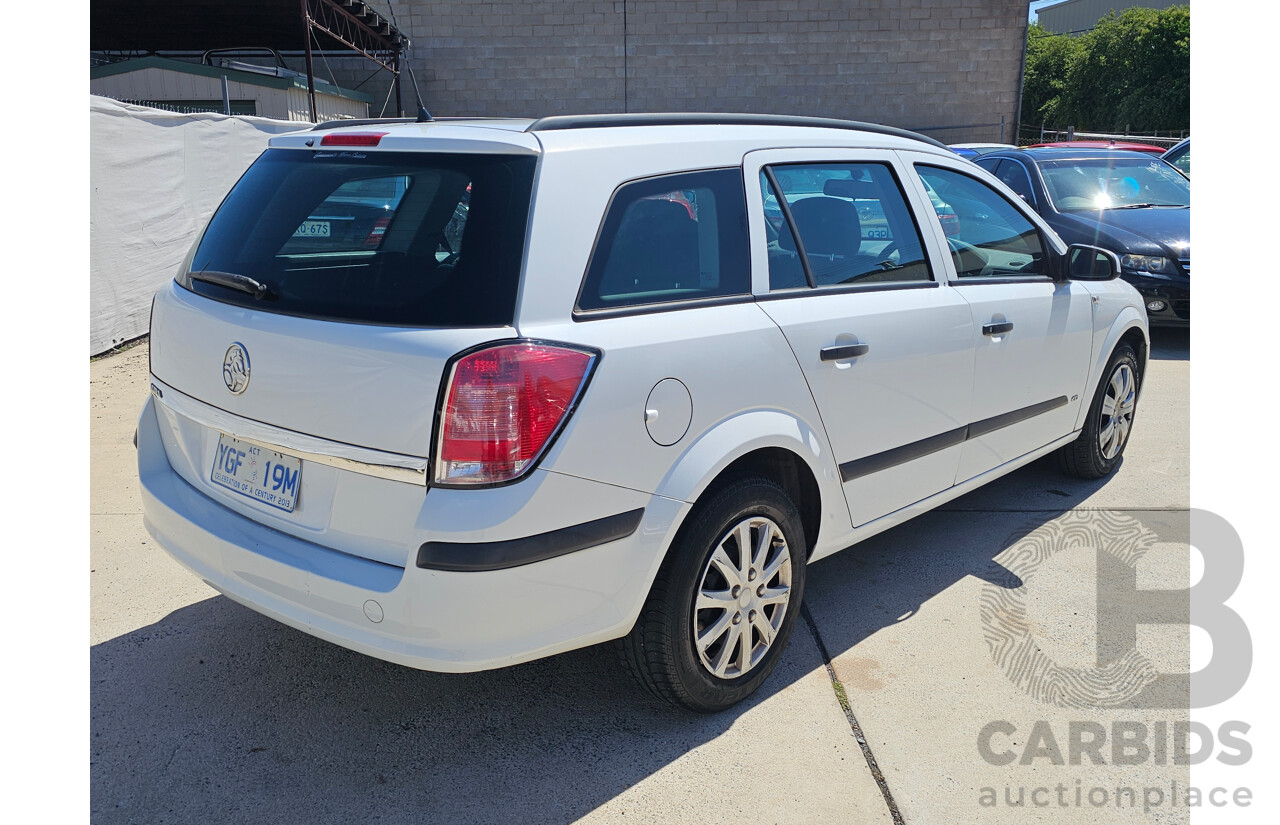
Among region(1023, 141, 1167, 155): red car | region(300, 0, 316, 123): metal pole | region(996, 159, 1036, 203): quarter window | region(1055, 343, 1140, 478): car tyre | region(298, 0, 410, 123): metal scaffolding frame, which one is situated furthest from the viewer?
region(298, 0, 410, 123): metal scaffolding frame

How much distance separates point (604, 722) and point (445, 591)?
912mm

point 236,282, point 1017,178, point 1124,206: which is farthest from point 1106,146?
point 236,282

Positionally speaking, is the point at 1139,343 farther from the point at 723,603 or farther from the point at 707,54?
the point at 707,54

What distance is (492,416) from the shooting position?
226cm

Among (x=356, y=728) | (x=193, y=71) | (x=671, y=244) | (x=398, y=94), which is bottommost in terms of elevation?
(x=356, y=728)

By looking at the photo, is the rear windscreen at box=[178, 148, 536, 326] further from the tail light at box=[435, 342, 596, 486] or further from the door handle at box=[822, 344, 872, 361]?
the door handle at box=[822, 344, 872, 361]

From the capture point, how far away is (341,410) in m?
2.37

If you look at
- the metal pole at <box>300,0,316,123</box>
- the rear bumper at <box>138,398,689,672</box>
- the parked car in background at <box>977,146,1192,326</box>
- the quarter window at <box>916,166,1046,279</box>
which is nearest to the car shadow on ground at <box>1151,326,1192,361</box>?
the parked car in background at <box>977,146,1192,326</box>

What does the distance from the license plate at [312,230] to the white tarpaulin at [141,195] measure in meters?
4.92

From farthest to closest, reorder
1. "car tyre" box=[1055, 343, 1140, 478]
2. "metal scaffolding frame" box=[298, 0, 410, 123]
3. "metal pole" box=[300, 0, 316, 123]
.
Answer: "metal scaffolding frame" box=[298, 0, 410, 123] < "metal pole" box=[300, 0, 316, 123] < "car tyre" box=[1055, 343, 1140, 478]

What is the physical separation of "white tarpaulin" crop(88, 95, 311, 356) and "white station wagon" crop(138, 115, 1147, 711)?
4.99 metres

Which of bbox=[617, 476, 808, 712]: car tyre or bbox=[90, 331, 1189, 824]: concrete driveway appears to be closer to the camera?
bbox=[90, 331, 1189, 824]: concrete driveway

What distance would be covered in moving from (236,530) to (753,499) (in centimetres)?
149

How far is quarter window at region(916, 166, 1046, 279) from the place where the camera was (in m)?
3.75
